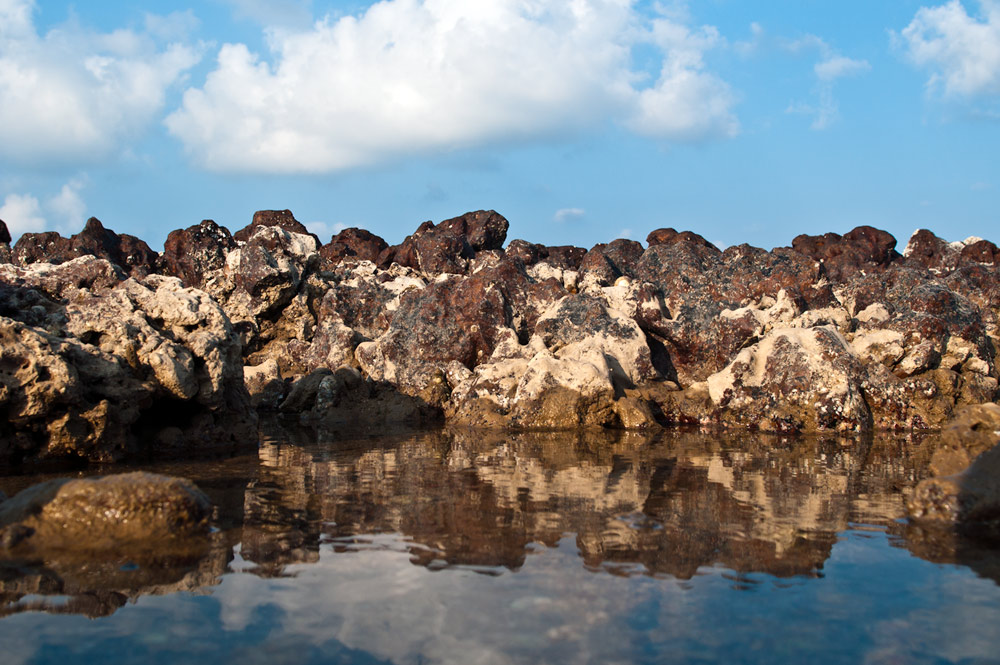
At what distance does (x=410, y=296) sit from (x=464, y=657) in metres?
16.5

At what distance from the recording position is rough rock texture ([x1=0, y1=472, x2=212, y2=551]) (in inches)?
230

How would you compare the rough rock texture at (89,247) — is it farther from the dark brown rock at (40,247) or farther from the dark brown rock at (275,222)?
the dark brown rock at (275,222)

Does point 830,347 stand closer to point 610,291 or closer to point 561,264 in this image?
point 610,291

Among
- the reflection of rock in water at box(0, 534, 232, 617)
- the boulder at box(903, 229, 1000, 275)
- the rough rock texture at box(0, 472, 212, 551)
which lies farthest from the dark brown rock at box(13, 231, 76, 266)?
the boulder at box(903, 229, 1000, 275)

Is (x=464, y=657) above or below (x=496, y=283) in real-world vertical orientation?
below

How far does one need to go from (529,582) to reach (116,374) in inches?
305

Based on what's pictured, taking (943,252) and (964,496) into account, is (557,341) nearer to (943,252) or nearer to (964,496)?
(964,496)

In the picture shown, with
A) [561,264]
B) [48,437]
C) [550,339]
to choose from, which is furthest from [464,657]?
[561,264]

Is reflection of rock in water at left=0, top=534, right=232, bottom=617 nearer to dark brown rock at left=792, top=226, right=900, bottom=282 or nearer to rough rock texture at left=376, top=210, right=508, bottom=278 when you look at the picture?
rough rock texture at left=376, top=210, right=508, bottom=278

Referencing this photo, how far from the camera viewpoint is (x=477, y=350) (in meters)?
19.0

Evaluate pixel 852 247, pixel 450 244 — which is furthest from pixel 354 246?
pixel 852 247

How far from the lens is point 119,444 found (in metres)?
10.5

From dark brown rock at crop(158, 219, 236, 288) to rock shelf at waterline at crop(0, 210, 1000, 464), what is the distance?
8.02 meters

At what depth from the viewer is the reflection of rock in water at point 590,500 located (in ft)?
19.5
